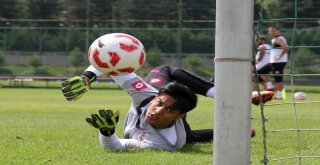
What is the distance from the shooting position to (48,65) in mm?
32438

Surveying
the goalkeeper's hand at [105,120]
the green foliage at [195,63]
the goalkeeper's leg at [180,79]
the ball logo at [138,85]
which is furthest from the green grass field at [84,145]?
the green foliage at [195,63]

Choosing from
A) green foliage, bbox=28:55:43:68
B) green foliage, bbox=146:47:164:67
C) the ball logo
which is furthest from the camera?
green foliage, bbox=28:55:43:68

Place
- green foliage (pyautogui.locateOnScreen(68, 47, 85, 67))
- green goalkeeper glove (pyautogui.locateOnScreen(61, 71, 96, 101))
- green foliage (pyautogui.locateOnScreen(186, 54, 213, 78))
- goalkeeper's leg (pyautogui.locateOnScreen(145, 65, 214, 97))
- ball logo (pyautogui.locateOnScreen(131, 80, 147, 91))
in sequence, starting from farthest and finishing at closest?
green foliage (pyautogui.locateOnScreen(68, 47, 85, 67))
green foliage (pyautogui.locateOnScreen(186, 54, 213, 78))
goalkeeper's leg (pyautogui.locateOnScreen(145, 65, 214, 97))
ball logo (pyautogui.locateOnScreen(131, 80, 147, 91))
green goalkeeper glove (pyautogui.locateOnScreen(61, 71, 96, 101))

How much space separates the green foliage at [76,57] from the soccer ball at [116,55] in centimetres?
2567

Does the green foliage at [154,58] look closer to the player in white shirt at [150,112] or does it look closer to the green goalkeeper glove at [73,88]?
the player in white shirt at [150,112]

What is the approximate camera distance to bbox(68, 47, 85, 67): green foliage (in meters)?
31.6

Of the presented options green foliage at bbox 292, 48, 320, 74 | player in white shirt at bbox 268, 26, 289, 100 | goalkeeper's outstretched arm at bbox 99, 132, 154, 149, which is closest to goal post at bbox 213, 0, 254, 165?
goalkeeper's outstretched arm at bbox 99, 132, 154, 149

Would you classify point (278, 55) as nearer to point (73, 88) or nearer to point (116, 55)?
point (116, 55)

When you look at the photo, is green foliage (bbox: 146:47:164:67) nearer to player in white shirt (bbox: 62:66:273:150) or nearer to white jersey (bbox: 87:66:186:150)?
player in white shirt (bbox: 62:66:273:150)

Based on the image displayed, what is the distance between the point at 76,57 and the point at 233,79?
1145 inches

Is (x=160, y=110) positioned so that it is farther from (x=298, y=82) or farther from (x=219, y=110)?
(x=298, y=82)

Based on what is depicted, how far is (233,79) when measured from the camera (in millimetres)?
2988

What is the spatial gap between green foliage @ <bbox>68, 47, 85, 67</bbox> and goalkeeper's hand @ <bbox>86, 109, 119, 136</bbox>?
26.0 metres

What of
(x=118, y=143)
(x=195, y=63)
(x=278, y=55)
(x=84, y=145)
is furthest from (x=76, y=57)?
(x=118, y=143)
